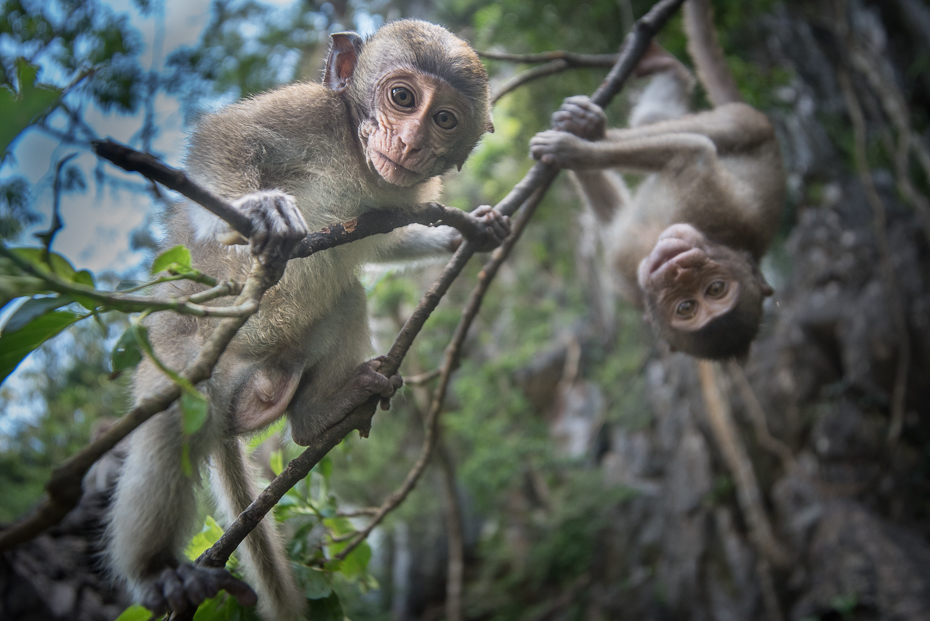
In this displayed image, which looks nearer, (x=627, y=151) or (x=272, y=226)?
(x=272, y=226)

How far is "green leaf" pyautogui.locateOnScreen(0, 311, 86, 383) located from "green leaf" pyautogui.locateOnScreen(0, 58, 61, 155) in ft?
1.04

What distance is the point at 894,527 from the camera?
638 cm

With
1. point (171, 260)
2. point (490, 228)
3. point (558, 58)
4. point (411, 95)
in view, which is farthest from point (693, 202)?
point (171, 260)

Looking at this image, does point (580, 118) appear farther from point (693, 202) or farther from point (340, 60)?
point (340, 60)

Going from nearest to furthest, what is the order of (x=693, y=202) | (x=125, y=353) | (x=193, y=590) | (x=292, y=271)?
1. (x=125, y=353)
2. (x=193, y=590)
3. (x=292, y=271)
4. (x=693, y=202)

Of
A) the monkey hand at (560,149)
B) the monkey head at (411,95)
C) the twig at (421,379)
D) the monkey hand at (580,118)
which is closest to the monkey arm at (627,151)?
the monkey hand at (560,149)

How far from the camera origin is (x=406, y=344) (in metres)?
2.16

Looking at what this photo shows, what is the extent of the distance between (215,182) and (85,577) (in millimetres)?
3743

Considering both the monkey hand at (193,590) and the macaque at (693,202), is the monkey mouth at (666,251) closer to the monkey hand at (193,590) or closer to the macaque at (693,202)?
the macaque at (693,202)

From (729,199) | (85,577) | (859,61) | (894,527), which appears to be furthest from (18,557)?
(859,61)

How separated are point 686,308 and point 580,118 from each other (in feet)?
3.98

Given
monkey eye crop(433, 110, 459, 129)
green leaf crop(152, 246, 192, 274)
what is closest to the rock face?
monkey eye crop(433, 110, 459, 129)

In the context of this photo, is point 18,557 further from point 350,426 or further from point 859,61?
point 859,61

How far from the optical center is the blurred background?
16.2 ft
